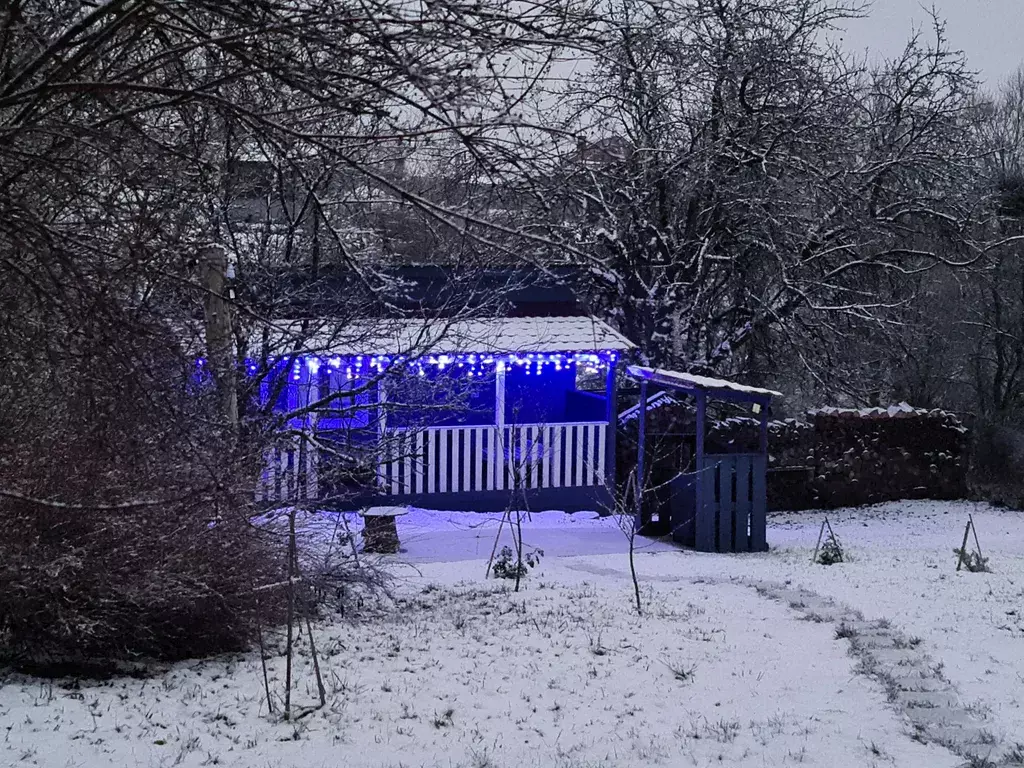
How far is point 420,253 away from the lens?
59.5ft

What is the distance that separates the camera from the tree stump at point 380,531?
11921 millimetres

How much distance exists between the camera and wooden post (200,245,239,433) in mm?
8148

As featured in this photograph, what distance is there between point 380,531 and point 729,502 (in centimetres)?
451

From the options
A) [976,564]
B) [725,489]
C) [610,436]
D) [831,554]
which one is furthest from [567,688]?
[610,436]

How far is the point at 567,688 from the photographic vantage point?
21.7 feet

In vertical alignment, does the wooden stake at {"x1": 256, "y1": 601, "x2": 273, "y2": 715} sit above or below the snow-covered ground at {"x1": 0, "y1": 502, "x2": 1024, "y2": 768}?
above

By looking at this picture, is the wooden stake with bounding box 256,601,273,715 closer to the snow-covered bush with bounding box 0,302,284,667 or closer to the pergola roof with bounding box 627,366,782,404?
the snow-covered bush with bounding box 0,302,284,667

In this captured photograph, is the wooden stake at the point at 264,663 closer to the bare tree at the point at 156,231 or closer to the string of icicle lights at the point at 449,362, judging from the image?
the bare tree at the point at 156,231

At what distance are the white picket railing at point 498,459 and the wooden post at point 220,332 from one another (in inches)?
254

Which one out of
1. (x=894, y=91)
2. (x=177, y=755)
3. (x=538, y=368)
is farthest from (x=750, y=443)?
(x=177, y=755)

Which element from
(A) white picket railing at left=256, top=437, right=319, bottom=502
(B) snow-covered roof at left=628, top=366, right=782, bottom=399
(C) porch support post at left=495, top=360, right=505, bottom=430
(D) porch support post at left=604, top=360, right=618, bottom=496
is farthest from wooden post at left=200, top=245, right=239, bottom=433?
(D) porch support post at left=604, top=360, right=618, bottom=496

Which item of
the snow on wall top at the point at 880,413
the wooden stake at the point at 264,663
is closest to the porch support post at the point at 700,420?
the snow on wall top at the point at 880,413

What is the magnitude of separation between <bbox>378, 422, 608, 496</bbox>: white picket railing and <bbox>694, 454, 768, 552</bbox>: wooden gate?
2.37 meters

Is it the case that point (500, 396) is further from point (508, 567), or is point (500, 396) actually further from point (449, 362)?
point (508, 567)
